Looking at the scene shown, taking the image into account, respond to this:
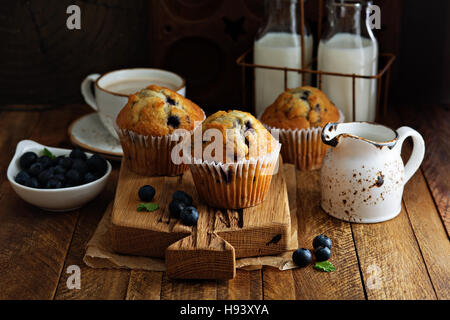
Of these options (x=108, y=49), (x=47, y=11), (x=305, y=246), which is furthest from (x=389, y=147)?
(x=47, y=11)

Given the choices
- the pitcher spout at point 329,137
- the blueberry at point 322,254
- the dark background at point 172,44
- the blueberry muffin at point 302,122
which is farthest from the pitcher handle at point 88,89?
the blueberry at point 322,254

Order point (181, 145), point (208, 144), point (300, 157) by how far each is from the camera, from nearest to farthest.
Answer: point (208, 144) < point (181, 145) < point (300, 157)

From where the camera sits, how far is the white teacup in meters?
1.58

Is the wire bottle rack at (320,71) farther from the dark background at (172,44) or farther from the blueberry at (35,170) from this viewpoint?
the blueberry at (35,170)

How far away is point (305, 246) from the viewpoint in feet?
3.96

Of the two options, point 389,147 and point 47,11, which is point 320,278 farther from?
point 47,11

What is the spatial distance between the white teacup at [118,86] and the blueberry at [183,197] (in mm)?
432

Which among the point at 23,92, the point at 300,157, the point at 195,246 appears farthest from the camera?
the point at 23,92

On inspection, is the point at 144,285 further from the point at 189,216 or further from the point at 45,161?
the point at 45,161

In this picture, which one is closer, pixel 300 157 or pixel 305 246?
pixel 305 246

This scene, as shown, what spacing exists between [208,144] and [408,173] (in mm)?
479

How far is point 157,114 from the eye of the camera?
1.33 m

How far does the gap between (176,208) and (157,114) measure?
0.25m

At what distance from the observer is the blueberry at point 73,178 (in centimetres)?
132
